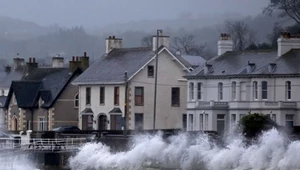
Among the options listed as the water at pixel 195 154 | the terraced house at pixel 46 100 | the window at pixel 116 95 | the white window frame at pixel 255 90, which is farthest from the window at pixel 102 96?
the water at pixel 195 154

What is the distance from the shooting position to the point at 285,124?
79.7 meters

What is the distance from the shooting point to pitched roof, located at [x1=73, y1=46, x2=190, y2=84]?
90.1 meters

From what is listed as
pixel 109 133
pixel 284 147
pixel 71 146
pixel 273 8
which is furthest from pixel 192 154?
pixel 273 8

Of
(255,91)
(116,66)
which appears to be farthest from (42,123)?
(255,91)

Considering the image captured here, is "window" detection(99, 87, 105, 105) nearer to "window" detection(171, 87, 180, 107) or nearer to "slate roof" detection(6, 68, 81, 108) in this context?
"window" detection(171, 87, 180, 107)

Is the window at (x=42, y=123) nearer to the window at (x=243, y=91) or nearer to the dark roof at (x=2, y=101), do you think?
the dark roof at (x=2, y=101)

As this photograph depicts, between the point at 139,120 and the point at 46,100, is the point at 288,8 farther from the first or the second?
the point at 139,120

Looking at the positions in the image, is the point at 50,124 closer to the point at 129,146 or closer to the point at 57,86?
the point at 57,86

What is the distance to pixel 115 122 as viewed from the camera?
89.8 m

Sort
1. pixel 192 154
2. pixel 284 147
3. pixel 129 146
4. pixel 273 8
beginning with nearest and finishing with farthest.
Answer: pixel 284 147 → pixel 192 154 → pixel 129 146 → pixel 273 8

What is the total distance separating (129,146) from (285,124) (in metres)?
14.2

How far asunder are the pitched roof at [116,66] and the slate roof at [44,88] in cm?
308

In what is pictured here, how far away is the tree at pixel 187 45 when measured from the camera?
159875mm

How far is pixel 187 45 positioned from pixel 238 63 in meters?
77.2
